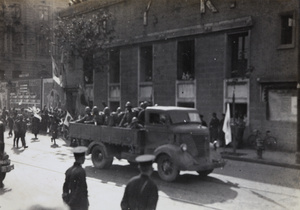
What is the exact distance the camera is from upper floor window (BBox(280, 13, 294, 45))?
53.7 feet

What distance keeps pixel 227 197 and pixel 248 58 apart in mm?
10910

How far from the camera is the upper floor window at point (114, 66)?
25814mm

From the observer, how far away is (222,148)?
1755cm

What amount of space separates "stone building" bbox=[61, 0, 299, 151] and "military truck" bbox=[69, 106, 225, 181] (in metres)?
7.16

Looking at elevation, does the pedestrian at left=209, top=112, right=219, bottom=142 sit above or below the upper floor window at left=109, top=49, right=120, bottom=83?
below

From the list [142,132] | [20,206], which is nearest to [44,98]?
[142,132]

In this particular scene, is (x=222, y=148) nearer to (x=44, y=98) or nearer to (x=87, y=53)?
(x=87, y=53)

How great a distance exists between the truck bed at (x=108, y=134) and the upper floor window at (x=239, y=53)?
9321 millimetres

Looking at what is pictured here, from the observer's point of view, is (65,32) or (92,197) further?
(65,32)

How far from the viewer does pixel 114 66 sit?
26.2m

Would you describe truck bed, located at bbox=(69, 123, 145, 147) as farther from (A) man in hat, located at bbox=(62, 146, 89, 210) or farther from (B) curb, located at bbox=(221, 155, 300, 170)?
(A) man in hat, located at bbox=(62, 146, 89, 210)

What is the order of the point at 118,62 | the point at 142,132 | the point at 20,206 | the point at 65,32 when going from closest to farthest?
the point at 20,206
the point at 142,132
the point at 65,32
the point at 118,62

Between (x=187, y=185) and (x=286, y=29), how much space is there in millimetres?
10373

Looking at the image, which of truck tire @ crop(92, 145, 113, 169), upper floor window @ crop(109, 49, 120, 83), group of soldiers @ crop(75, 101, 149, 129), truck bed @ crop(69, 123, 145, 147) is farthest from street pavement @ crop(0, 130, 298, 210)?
upper floor window @ crop(109, 49, 120, 83)
